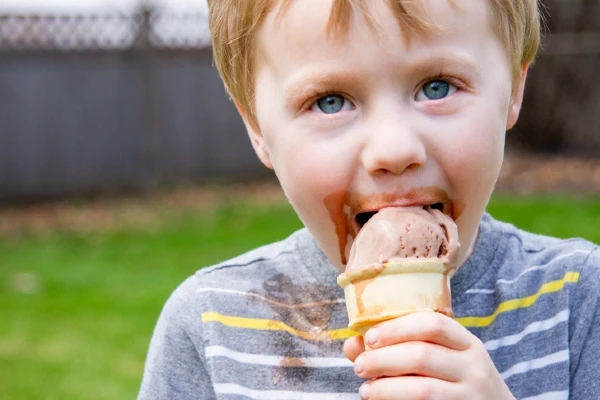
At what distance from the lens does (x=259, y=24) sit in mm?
1609

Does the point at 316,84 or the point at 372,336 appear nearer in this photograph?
the point at 372,336

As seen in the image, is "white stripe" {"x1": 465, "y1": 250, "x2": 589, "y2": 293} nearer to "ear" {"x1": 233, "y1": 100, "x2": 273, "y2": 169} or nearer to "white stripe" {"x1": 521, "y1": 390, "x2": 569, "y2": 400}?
"white stripe" {"x1": 521, "y1": 390, "x2": 569, "y2": 400}

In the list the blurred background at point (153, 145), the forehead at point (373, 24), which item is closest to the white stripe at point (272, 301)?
the forehead at point (373, 24)

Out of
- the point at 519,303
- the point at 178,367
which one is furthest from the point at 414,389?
the point at 178,367

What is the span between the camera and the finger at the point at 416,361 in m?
1.29

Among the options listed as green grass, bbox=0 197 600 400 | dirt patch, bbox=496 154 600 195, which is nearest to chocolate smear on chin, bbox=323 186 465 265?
green grass, bbox=0 197 600 400

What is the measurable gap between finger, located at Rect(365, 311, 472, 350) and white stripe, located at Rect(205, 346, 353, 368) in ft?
1.53

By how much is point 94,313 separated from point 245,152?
6.09 meters

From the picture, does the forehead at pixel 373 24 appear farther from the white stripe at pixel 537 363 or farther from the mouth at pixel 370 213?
the white stripe at pixel 537 363

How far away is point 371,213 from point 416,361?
35 cm

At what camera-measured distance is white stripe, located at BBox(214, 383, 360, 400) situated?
69.8 inches

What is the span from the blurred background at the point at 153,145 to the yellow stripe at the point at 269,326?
17.8 feet

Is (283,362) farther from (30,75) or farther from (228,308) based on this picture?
(30,75)

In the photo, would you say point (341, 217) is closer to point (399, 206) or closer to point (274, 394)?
point (399, 206)
